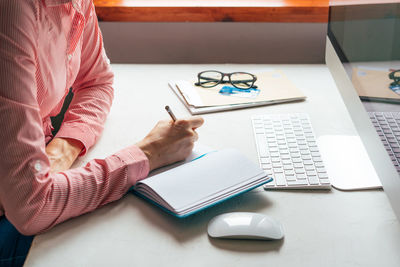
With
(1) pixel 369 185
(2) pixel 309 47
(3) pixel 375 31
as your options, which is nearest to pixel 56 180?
(1) pixel 369 185

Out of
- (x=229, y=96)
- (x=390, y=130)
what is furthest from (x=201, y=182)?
(x=229, y=96)

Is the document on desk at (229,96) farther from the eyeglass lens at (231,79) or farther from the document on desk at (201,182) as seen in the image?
the document on desk at (201,182)

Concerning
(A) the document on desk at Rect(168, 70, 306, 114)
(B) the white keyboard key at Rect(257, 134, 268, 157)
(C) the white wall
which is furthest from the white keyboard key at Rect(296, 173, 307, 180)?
(C) the white wall

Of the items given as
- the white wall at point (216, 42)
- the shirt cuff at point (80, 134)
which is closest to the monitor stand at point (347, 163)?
the shirt cuff at point (80, 134)

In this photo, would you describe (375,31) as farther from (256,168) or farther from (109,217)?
(109,217)

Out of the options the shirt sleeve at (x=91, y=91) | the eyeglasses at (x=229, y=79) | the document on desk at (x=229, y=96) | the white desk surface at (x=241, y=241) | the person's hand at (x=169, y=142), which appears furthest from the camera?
the eyeglasses at (x=229, y=79)

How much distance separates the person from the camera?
725 mm

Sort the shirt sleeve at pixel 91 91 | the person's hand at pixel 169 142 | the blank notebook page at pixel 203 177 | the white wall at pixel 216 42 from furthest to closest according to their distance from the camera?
1. the white wall at pixel 216 42
2. the shirt sleeve at pixel 91 91
3. the person's hand at pixel 169 142
4. the blank notebook page at pixel 203 177

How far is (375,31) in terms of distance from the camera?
95 cm

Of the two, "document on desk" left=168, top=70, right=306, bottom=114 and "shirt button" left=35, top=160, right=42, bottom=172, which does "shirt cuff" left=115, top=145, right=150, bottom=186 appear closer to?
"shirt button" left=35, top=160, right=42, bottom=172

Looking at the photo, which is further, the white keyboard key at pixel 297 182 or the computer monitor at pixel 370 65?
the white keyboard key at pixel 297 182

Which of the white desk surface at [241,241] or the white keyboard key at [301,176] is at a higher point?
the white desk surface at [241,241]

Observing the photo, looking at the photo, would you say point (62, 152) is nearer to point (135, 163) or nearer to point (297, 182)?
point (135, 163)

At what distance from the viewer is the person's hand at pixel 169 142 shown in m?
0.93
